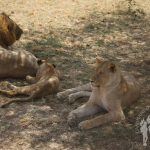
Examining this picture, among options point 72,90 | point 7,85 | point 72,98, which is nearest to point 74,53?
point 72,90

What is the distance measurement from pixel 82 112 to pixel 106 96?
1.27 feet

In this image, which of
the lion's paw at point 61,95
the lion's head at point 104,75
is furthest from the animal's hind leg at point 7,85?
the lion's head at point 104,75

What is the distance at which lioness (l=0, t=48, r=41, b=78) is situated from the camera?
7.38 meters

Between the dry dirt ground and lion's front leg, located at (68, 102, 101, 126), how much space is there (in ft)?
0.43

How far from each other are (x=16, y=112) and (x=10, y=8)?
507cm

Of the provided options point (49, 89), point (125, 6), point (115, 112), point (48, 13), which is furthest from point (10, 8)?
point (115, 112)

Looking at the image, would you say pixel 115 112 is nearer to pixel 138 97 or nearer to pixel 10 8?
pixel 138 97

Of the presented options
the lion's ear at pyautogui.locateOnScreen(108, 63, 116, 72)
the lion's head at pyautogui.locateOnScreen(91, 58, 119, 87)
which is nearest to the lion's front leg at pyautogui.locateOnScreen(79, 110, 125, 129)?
the lion's head at pyautogui.locateOnScreen(91, 58, 119, 87)

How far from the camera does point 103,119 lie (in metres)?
6.00

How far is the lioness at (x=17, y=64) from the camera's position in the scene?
738 centimetres

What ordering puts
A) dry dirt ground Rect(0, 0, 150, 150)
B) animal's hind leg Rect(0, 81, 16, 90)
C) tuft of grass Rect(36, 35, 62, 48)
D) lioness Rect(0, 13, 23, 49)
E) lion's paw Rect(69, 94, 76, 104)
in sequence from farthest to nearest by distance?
tuft of grass Rect(36, 35, 62, 48)
lioness Rect(0, 13, 23, 49)
animal's hind leg Rect(0, 81, 16, 90)
lion's paw Rect(69, 94, 76, 104)
dry dirt ground Rect(0, 0, 150, 150)

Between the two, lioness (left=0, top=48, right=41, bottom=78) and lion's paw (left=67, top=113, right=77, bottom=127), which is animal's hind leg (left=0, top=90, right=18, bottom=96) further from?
lion's paw (left=67, top=113, right=77, bottom=127)

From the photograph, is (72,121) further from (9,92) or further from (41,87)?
(9,92)

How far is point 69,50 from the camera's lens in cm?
880
